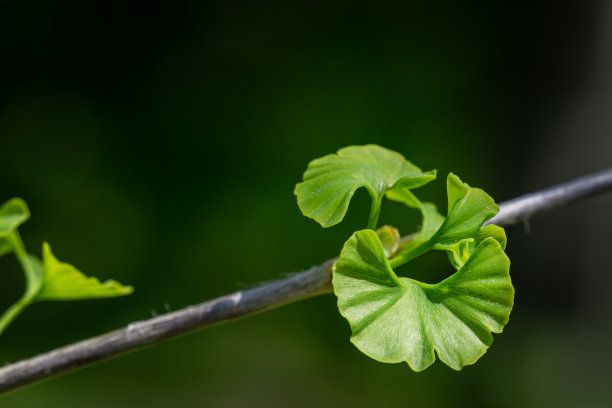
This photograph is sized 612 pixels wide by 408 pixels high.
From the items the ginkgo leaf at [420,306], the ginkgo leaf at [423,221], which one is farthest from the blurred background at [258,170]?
the ginkgo leaf at [420,306]

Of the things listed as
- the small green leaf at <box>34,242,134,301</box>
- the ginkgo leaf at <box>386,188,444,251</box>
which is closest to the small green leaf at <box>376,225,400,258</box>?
the ginkgo leaf at <box>386,188,444,251</box>

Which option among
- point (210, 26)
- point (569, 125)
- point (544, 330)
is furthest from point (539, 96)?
point (210, 26)

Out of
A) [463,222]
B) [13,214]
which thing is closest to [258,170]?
[13,214]

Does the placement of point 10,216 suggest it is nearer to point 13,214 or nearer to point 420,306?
point 13,214

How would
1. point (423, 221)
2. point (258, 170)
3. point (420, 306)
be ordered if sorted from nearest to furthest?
point (420, 306)
point (423, 221)
point (258, 170)

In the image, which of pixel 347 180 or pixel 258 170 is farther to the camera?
pixel 258 170

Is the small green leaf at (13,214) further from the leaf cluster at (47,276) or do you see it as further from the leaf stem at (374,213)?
the leaf stem at (374,213)

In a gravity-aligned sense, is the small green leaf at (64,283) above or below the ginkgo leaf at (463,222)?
below

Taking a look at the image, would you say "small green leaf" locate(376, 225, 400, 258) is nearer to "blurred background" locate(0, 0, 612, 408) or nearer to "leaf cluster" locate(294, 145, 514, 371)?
"leaf cluster" locate(294, 145, 514, 371)
